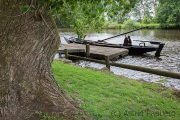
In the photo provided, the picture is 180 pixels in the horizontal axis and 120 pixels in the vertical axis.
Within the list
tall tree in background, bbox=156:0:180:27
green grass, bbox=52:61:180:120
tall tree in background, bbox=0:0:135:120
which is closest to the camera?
tall tree in background, bbox=0:0:135:120

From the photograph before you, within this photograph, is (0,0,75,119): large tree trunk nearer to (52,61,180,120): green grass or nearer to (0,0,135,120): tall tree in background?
(0,0,135,120): tall tree in background

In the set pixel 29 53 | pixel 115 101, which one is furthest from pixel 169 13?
pixel 29 53

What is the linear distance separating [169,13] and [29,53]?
3597cm

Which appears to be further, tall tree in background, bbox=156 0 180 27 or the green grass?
tall tree in background, bbox=156 0 180 27

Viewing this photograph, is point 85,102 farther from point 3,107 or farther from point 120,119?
point 3,107

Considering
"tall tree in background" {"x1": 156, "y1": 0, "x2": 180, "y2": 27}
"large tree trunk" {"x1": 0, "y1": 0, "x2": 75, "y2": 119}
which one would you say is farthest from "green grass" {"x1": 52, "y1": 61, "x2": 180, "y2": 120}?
"tall tree in background" {"x1": 156, "y1": 0, "x2": 180, "y2": 27}

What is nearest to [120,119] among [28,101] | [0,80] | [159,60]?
[28,101]

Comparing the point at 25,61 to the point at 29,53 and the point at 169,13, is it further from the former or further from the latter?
the point at 169,13

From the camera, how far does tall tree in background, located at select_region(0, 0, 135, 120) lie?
276 centimetres

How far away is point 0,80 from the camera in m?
2.77

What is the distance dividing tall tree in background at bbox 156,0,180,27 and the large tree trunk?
3422cm

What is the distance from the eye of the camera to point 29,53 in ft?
Result: 9.63

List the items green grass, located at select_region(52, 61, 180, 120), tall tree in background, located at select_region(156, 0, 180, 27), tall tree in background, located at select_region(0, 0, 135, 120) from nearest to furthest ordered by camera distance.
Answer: tall tree in background, located at select_region(0, 0, 135, 120), green grass, located at select_region(52, 61, 180, 120), tall tree in background, located at select_region(156, 0, 180, 27)

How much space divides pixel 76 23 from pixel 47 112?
1509 millimetres
